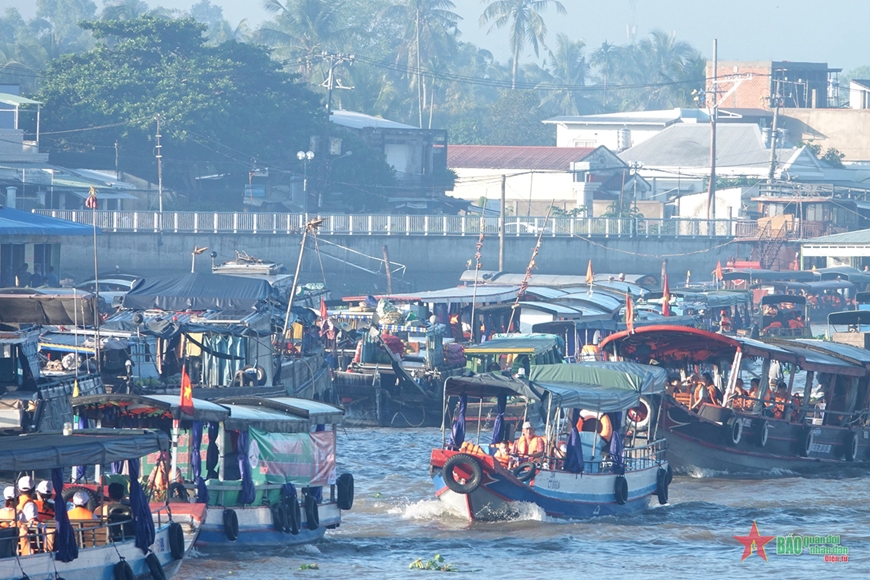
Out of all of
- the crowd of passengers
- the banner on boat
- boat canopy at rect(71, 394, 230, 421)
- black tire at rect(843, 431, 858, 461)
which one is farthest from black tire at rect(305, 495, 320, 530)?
black tire at rect(843, 431, 858, 461)

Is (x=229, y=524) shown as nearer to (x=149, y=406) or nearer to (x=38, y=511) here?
(x=149, y=406)

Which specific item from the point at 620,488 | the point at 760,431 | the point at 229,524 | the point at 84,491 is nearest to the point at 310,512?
the point at 229,524

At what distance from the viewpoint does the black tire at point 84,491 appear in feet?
46.9

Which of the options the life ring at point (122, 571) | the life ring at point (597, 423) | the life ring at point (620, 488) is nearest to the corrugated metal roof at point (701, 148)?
the life ring at point (597, 423)

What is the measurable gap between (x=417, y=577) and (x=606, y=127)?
81.3 metres

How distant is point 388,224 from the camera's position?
2357 inches

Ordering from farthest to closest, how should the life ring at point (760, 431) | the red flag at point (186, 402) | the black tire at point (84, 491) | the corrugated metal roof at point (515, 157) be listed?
the corrugated metal roof at point (515, 157) → the life ring at point (760, 431) → the red flag at point (186, 402) → the black tire at point (84, 491)

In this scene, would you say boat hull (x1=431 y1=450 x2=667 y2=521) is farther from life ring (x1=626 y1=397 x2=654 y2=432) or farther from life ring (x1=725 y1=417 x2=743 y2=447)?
life ring (x1=725 y1=417 x2=743 y2=447)

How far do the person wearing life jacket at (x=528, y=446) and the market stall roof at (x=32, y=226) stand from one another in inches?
879

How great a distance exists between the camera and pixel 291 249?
57062 mm

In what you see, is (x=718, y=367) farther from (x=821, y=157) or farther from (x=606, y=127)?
(x=606, y=127)

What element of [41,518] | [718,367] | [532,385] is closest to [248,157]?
[718,367]

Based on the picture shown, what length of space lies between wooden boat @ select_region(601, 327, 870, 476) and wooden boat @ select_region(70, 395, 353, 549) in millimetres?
6772

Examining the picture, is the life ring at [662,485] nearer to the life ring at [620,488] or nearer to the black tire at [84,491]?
the life ring at [620,488]
